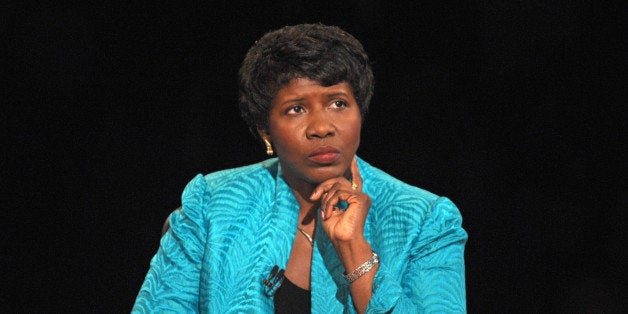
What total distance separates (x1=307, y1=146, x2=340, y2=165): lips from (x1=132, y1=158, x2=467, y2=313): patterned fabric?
0.64 ft

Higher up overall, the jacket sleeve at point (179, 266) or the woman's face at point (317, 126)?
the woman's face at point (317, 126)

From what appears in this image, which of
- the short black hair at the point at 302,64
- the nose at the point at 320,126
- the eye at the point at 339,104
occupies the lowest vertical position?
the nose at the point at 320,126

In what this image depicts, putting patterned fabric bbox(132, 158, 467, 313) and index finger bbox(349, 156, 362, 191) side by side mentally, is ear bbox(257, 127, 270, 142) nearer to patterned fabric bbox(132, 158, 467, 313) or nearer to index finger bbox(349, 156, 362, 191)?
patterned fabric bbox(132, 158, 467, 313)

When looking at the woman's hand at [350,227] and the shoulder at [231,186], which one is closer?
the woman's hand at [350,227]

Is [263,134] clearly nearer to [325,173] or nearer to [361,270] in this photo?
[325,173]

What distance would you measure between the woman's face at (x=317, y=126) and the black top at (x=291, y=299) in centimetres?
29

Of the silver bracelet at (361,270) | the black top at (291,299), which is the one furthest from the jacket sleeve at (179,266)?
the silver bracelet at (361,270)

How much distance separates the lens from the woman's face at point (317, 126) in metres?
2.20

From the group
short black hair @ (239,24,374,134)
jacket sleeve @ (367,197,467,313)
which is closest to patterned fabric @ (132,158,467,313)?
jacket sleeve @ (367,197,467,313)

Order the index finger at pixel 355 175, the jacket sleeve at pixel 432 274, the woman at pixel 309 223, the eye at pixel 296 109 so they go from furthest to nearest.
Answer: the index finger at pixel 355 175 → the eye at pixel 296 109 → the woman at pixel 309 223 → the jacket sleeve at pixel 432 274

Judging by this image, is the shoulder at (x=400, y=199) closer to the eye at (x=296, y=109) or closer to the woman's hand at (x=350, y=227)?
the woman's hand at (x=350, y=227)

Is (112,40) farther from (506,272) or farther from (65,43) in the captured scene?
(506,272)

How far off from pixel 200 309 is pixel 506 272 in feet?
3.40

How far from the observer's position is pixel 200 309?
7.48 feet
